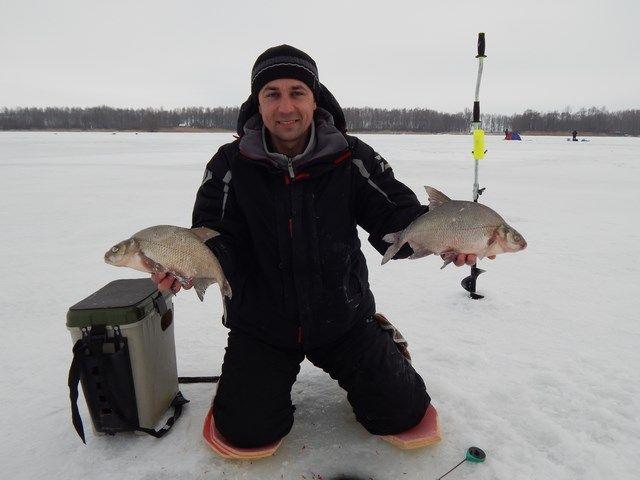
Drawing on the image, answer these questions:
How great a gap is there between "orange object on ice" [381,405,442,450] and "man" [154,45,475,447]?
4 cm

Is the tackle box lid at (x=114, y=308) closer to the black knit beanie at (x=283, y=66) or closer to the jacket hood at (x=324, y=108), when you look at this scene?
the jacket hood at (x=324, y=108)

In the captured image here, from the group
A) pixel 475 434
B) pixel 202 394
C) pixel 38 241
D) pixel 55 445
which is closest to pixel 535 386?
pixel 475 434

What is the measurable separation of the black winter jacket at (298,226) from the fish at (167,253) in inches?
10.4

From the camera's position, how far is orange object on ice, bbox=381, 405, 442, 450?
7.77 feet

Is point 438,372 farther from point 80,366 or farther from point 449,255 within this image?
point 80,366

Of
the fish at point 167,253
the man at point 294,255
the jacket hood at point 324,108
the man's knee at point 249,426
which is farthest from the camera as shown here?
the jacket hood at point 324,108

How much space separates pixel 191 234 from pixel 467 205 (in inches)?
57.0

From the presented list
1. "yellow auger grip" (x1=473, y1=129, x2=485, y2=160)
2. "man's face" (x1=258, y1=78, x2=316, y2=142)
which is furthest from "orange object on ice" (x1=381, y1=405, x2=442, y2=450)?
"yellow auger grip" (x1=473, y1=129, x2=485, y2=160)

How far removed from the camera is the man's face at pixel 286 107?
8.24 feet

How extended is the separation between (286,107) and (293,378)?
160 cm

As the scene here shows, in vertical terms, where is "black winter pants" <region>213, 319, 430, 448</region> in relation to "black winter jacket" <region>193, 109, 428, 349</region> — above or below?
below

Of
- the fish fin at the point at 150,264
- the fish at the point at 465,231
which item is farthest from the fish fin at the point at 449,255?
the fish fin at the point at 150,264

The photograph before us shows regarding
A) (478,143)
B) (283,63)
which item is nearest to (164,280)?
(283,63)

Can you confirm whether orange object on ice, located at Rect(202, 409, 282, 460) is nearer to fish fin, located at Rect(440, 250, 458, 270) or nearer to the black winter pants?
the black winter pants
